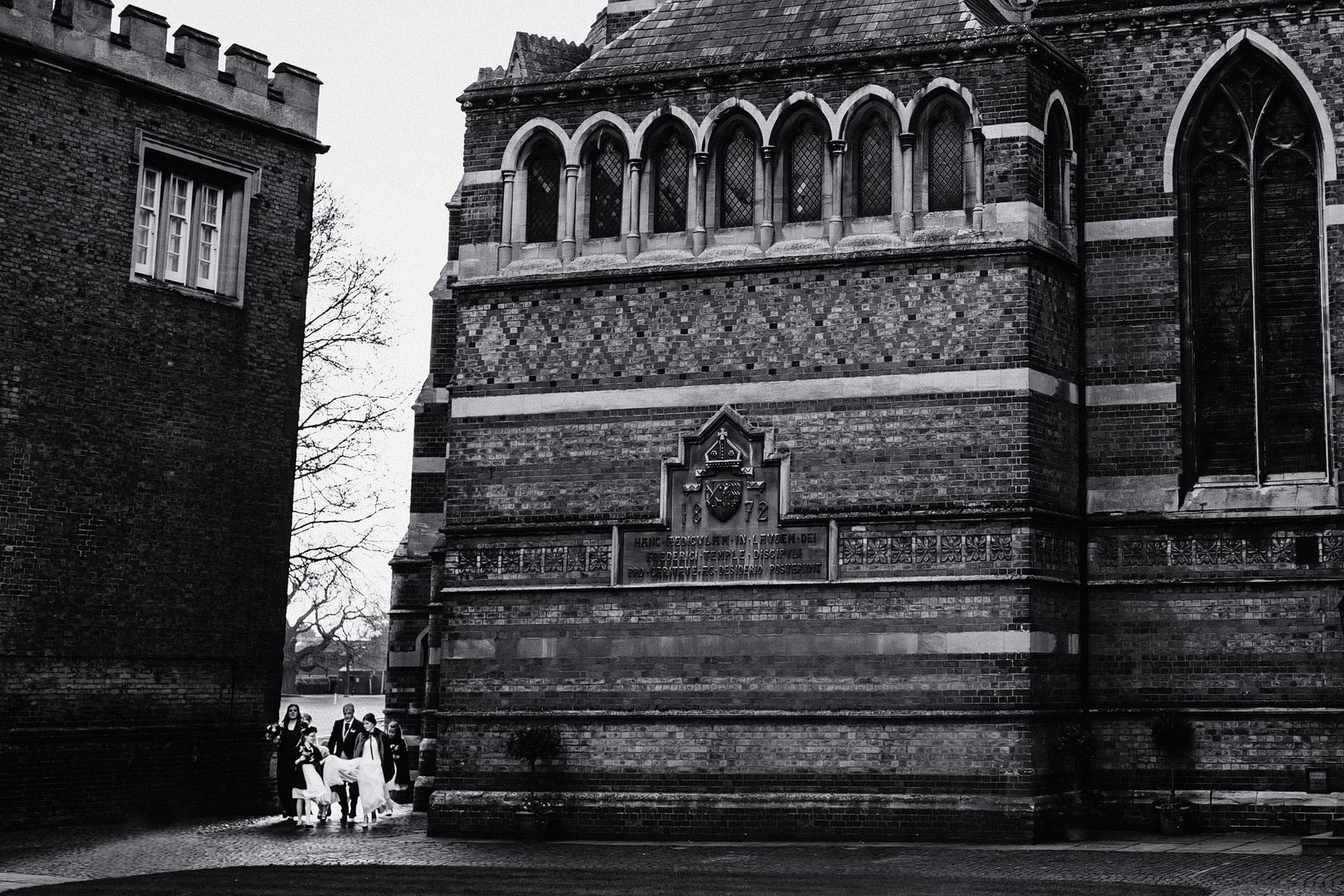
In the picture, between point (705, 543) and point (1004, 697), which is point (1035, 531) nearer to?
point (1004, 697)

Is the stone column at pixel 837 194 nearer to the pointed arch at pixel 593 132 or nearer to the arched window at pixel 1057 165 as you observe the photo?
the arched window at pixel 1057 165

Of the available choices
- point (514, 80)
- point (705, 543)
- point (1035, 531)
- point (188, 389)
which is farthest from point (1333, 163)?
point (188, 389)

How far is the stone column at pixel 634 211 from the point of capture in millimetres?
21859

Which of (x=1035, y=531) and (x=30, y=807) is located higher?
(x=1035, y=531)

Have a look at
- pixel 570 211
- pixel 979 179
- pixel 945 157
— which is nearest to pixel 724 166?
pixel 570 211

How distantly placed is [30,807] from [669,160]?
456 inches

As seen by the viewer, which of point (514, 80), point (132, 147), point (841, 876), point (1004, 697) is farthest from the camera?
point (132, 147)

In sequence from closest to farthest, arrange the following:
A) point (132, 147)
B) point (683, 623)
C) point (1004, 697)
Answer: point (1004, 697), point (683, 623), point (132, 147)

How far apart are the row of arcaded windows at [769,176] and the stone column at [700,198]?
0.02 meters

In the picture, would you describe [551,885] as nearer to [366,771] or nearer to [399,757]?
[366,771]

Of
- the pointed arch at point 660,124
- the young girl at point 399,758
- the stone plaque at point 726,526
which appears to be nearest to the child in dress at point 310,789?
the young girl at point 399,758

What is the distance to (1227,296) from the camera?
21.3 meters

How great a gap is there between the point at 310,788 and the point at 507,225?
311 inches

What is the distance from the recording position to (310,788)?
2416 centimetres
